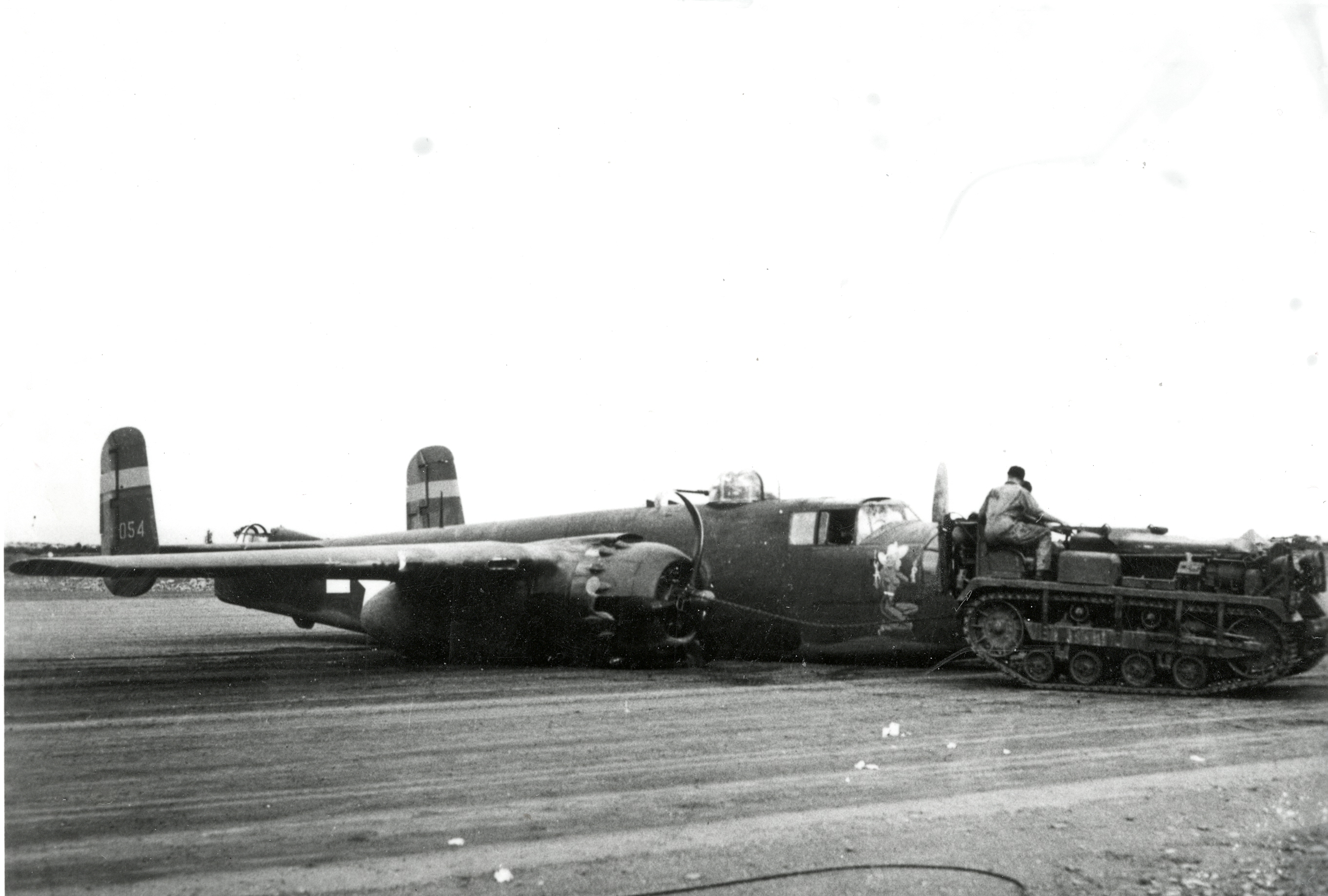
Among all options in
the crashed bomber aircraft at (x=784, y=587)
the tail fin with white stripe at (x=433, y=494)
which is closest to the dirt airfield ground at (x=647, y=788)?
the crashed bomber aircraft at (x=784, y=587)

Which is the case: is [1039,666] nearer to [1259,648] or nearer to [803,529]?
[1259,648]

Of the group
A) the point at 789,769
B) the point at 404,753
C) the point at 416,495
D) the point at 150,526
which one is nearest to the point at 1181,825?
the point at 789,769

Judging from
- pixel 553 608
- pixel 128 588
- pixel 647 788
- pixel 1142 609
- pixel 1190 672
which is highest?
pixel 128 588

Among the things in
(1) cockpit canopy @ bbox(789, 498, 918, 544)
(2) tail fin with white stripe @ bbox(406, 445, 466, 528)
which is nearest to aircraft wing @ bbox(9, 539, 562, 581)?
(1) cockpit canopy @ bbox(789, 498, 918, 544)

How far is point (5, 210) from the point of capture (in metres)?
5.81

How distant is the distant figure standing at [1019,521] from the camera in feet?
32.3

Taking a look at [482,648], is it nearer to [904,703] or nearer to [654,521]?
[654,521]

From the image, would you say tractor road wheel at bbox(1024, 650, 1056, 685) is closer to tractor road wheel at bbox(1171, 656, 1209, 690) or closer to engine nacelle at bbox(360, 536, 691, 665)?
tractor road wheel at bbox(1171, 656, 1209, 690)

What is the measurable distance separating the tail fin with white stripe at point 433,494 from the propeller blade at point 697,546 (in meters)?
6.00

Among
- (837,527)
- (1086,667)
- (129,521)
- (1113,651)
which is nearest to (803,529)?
(837,527)

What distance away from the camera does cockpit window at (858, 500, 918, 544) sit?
37.2ft

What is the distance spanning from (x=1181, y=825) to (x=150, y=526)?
39.5 feet

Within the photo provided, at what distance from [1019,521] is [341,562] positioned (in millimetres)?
6334

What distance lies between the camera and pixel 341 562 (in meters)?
10.6
